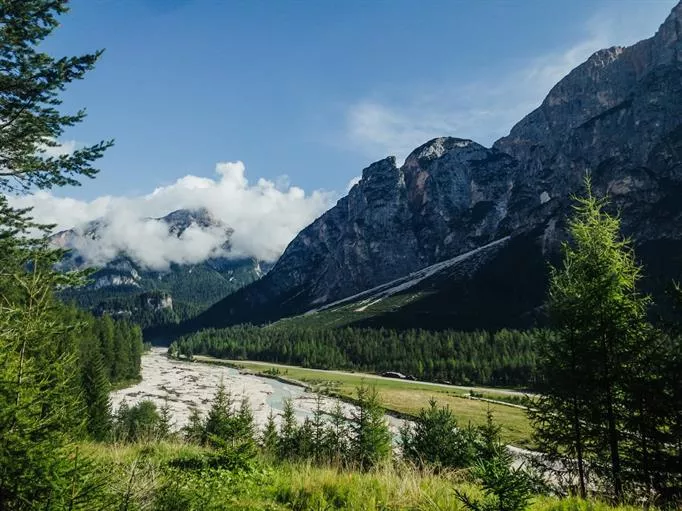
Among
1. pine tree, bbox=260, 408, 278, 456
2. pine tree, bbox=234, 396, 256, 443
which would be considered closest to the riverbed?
pine tree, bbox=260, 408, 278, 456

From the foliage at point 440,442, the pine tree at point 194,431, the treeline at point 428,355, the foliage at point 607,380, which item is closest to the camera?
the foliage at point 607,380

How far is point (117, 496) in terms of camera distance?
207 inches

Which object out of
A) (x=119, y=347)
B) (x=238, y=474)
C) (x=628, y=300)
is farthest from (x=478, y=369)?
(x=238, y=474)

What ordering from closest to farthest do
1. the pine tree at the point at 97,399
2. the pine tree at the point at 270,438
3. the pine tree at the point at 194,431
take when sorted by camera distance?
the pine tree at the point at 194,431 → the pine tree at the point at 270,438 → the pine tree at the point at 97,399

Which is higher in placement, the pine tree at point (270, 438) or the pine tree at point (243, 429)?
the pine tree at point (243, 429)

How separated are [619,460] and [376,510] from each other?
34.7ft

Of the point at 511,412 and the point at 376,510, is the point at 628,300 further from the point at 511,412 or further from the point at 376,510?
the point at 511,412

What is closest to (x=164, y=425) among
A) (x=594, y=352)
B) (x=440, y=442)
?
(x=440, y=442)

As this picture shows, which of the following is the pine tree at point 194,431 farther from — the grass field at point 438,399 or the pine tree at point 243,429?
the grass field at point 438,399

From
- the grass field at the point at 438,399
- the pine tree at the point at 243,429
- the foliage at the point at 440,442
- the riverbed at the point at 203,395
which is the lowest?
the grass field at the point at 438,399

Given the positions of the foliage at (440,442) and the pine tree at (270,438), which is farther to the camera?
the foliage at (440,442)

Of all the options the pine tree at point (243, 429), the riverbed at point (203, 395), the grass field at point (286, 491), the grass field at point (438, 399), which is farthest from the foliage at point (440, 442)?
the riverbed at point (203, 395)

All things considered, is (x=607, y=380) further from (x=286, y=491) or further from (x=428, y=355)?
(x=428, y=355)

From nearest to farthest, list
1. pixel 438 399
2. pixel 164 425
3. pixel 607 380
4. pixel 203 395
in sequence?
pixel 607 380 < pixel 164 425 < pixel 203 395 < pixel 438 399
